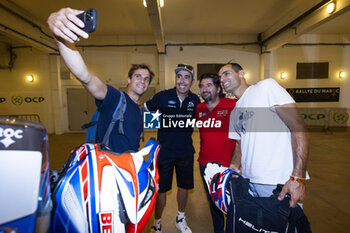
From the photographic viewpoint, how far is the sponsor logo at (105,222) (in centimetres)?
73

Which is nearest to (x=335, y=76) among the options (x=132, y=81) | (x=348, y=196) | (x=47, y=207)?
(x=348, y=196)

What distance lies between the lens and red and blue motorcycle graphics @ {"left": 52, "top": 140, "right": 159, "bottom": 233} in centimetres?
73

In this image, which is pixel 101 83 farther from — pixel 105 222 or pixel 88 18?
pixel 105 222

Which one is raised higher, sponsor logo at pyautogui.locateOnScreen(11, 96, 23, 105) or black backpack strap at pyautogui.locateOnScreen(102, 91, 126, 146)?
sponsor logo at pyautogui.locateOnScreen(11, 96, 23, 105)

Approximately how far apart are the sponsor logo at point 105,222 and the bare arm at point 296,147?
1.16 m

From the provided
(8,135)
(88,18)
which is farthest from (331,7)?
(8,135)

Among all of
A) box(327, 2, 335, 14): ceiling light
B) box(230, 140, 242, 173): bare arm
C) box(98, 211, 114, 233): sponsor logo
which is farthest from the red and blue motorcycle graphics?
box(327, 2, 335, 14): ceiling light

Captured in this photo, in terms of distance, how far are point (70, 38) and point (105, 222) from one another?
0.85 m

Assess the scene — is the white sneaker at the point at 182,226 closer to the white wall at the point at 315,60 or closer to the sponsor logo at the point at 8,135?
the sponsor logo at the point at 8,135

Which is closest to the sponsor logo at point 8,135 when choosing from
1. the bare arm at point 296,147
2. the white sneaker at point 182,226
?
the bare arm at point 296,147

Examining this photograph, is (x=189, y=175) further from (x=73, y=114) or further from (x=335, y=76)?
(x=335, y=76)

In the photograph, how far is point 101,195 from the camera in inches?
29.5

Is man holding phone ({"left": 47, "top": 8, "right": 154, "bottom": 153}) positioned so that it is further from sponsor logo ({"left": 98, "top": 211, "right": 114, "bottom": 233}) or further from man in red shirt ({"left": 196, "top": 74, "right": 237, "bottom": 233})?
man in red shirt ({"left": 196, "top": 74, "right": 237, "bottom": 233})

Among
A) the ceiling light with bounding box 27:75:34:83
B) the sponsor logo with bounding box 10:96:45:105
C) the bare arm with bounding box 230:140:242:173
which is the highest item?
the ceiling light with bounding box 27:75:34:83
